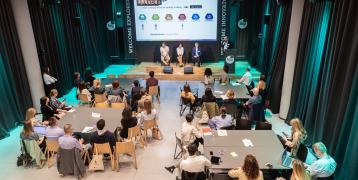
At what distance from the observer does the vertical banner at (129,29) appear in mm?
12984

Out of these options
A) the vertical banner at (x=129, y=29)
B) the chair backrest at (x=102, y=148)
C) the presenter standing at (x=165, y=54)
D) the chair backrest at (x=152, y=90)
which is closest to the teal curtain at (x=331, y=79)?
the chair backrest at (x=152, y=90)

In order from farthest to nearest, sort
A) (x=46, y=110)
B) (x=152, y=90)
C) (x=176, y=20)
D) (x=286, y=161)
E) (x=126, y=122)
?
(x=176, y=20) < (x=152, y=90) < (x=46, y=110) < (x=126, y=122) < (x=286, y=161)

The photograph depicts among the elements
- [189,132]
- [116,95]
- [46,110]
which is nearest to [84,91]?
[116,95]

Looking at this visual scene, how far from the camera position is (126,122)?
6.06m

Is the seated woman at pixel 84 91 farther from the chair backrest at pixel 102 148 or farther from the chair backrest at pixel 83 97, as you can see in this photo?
the chair backrest at pixel 102 148

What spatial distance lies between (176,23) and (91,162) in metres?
8.66

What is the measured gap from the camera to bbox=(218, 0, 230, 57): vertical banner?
1284 centimetres

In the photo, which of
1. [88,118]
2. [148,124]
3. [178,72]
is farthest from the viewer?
[178,72]

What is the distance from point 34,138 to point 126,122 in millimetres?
1806

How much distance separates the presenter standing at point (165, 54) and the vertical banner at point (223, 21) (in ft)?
8.02

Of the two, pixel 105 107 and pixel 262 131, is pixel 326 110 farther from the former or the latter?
pixel 105 107

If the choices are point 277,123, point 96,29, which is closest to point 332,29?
point 277,123

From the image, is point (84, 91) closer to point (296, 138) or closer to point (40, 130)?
point (40, 130)

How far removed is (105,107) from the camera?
739 cm
